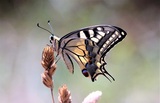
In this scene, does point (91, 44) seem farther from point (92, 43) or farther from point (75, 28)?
point (75, 28)

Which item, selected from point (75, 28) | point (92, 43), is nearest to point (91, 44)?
point (92, 43)

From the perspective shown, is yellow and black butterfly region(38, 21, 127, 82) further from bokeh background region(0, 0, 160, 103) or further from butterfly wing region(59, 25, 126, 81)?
bokeh background region(0, 0, 160, 103)

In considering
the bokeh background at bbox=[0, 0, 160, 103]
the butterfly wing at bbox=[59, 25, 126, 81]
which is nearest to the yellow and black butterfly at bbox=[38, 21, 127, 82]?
the butterfly wing at bbox=[59, 25, 126, 81]

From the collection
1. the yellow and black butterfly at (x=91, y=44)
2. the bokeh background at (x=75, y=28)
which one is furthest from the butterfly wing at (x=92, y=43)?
the bokeh background at (x=75, y=28)

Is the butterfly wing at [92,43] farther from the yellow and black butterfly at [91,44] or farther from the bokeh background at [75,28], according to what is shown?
the bokeh background at [75,28]

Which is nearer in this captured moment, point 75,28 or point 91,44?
point 91,44
